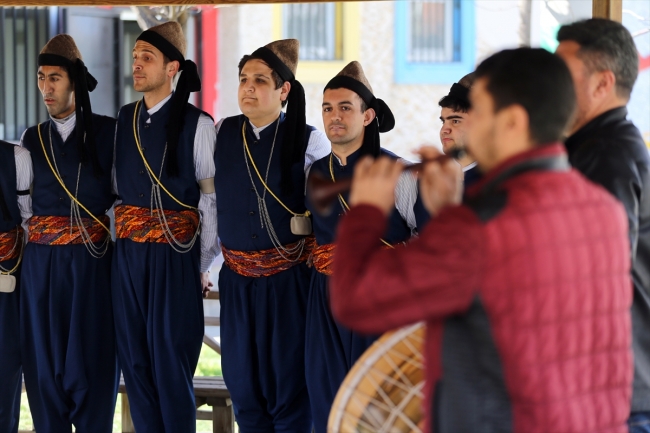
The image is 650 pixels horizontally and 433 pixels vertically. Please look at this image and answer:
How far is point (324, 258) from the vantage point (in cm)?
370

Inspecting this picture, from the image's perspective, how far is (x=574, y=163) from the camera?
2225mm

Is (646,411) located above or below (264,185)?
below

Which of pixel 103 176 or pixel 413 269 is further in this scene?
pixel 103 176

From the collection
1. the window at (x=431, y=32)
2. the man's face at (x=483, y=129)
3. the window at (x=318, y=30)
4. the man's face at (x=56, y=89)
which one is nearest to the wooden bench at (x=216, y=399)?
the man's face at (x=56, y=89)

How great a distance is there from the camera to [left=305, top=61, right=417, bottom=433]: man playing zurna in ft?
12.0

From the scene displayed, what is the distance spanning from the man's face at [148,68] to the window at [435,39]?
21.0 ft

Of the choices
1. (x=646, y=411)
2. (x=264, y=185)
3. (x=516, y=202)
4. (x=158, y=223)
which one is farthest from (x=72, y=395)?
(x=516, y=202)

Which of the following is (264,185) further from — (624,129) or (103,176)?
(624,129)

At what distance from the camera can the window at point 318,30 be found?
1015cm

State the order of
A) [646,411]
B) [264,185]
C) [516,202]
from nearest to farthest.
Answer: [516,202] < [646,411] < [264,185]

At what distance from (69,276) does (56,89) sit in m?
0.90

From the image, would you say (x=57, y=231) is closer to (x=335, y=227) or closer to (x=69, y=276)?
(x=69, y=276)

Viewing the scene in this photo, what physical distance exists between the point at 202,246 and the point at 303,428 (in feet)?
3.15

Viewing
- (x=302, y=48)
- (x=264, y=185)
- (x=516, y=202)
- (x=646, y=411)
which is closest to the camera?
(x=516, y=202)
